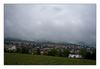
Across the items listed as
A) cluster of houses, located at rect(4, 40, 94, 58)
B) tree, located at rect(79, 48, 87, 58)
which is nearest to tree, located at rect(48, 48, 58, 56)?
cluster of houses, located at rect(4, 40, 94, 58)

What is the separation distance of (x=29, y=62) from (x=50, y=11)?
3.17 feet

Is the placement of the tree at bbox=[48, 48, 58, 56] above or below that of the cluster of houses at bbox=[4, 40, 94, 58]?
below

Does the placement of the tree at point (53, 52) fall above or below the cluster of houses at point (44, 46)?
below

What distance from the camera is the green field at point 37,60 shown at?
4105mm

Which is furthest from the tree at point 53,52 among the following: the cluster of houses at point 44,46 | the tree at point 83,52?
the tree at point 83,52

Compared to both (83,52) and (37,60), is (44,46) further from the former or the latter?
(83,52)

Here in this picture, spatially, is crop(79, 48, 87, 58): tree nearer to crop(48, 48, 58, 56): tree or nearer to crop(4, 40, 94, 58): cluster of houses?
crop(4, 40, 94, 58): cluster of houses

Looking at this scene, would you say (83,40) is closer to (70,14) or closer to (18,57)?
(70,14)

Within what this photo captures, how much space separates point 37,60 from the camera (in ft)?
13.5

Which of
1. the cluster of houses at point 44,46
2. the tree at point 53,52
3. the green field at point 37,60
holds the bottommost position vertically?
the green field at point 37,60

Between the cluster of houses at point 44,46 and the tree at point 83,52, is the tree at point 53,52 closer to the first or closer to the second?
the cluster of houses at point 44,46

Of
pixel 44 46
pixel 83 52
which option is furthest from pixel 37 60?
pixel 83 52

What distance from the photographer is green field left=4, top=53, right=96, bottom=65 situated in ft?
13.5

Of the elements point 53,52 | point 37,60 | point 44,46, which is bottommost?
point 37,60
